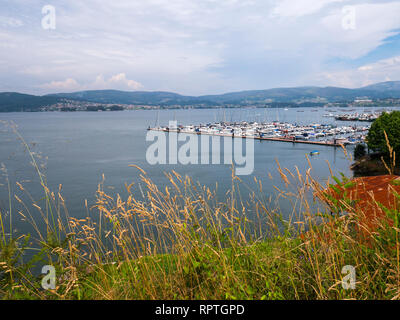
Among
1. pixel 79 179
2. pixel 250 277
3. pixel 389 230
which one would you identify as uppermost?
pixel 389 230

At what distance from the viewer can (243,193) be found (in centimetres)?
2439

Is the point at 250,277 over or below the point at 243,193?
over

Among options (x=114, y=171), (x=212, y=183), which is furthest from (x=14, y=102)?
(x=212, y=183)

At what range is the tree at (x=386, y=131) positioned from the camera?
27141 millimetres

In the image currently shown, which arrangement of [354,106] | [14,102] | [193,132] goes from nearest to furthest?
[193,132] < [14,102] < [354,106]

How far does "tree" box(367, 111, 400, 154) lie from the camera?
1069 inches
